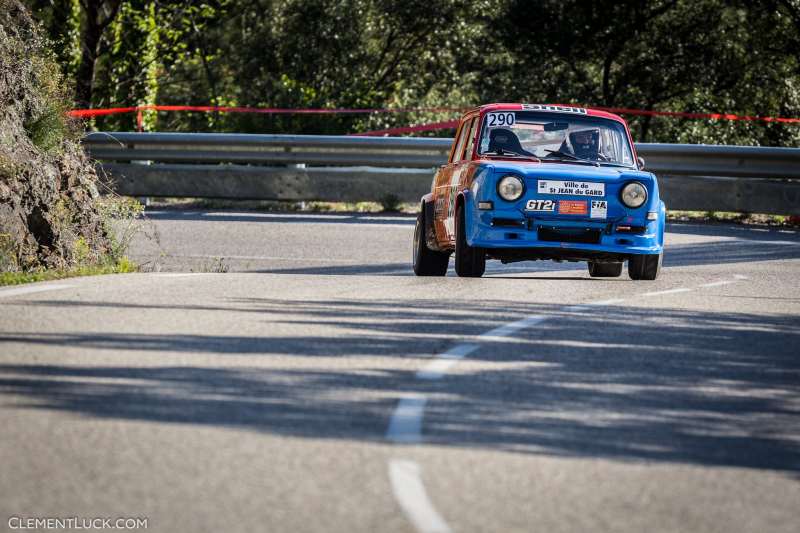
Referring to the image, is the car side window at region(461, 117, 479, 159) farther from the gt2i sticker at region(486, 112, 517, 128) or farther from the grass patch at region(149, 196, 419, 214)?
the grass patch at region(149, 196, 419, 214)

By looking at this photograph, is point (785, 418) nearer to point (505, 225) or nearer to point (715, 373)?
point (715, 373)

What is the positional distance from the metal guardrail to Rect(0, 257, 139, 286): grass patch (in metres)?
7.50

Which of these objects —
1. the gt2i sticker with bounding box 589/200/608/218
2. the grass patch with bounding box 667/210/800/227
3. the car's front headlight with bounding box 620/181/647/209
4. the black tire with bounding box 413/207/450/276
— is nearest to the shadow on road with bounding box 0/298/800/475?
the gt2i sticker with bounding box 589/200/608/218

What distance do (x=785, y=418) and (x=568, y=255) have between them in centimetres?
545

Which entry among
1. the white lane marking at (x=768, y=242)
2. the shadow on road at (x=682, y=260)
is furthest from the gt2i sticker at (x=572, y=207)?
the white lane marking at (x=768, y=242)

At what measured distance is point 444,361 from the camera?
26.4 ft

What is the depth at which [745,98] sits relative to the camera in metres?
32.2

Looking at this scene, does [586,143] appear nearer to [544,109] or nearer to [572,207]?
[544,109]

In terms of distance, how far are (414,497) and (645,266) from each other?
808 cm

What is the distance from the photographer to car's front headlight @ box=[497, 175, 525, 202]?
476 inches

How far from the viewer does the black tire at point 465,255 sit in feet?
40.4

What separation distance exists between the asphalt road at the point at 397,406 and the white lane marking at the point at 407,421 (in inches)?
0.7

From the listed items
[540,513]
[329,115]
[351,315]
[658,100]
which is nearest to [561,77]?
[658,100]

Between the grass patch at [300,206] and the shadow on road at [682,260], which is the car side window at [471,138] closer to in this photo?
the shadow on road at [682,260]
